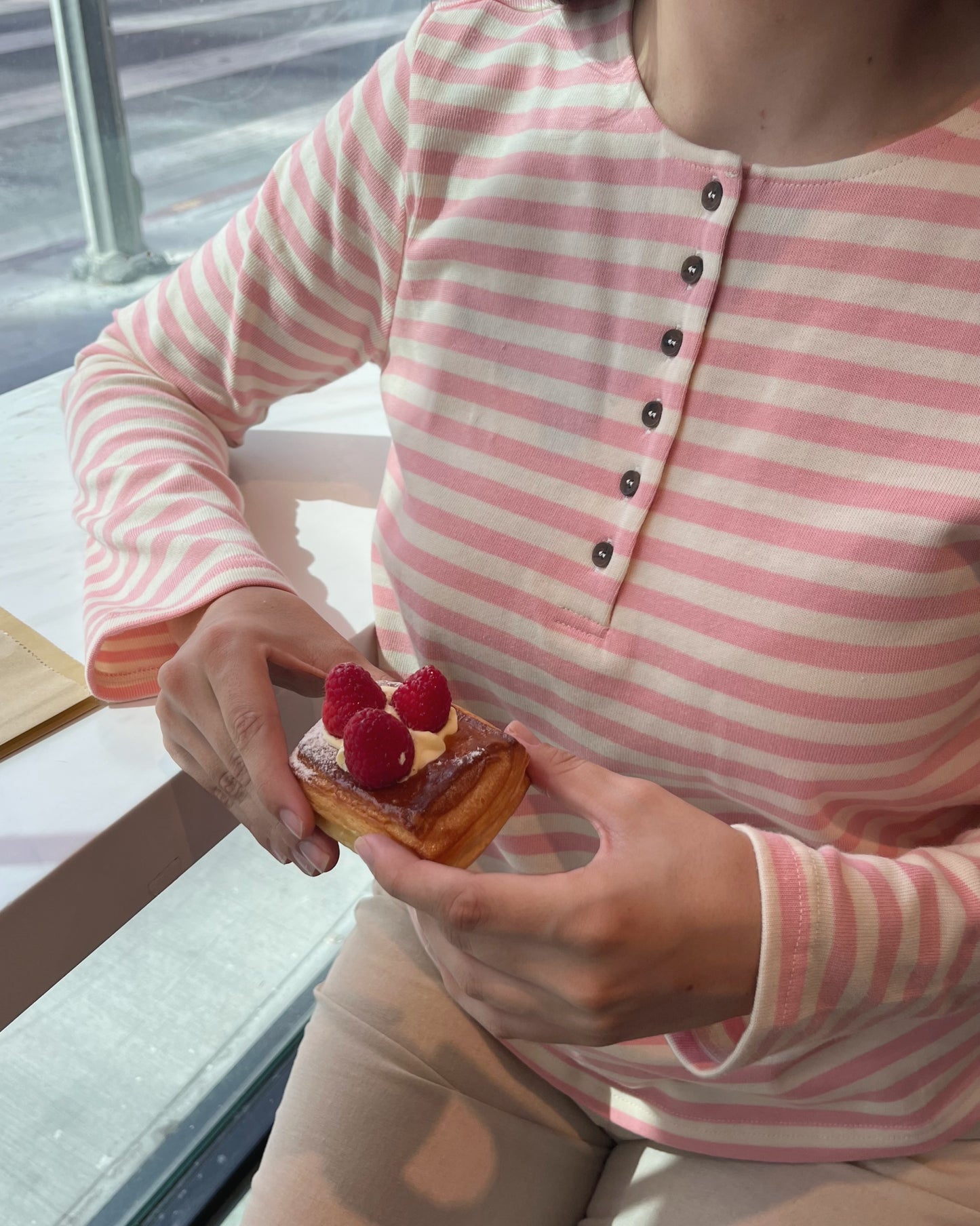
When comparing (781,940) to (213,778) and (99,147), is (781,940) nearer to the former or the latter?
(213,778)

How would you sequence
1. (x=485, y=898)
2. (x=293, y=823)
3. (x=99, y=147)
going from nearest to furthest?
(x=485, y=898) < (x=293, y=823) < (x=99, y=147)

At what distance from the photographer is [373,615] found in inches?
35.9

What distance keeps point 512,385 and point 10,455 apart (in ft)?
2.15

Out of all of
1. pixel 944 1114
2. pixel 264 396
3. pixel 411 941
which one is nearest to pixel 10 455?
pixel 264 396

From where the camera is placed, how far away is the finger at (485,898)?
0.55m

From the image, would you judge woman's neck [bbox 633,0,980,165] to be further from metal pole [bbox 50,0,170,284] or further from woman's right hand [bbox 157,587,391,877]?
metal pole [bbox 50,0,170,284]

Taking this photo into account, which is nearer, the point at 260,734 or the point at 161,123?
the point at 260,734

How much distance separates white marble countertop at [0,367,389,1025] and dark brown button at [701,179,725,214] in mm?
430

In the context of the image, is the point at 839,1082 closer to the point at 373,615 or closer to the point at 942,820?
the point at 942,820

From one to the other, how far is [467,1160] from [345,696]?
0.43 metres

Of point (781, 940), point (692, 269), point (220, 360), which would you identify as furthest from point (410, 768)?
point (220, 360)

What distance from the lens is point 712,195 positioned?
658 millimetres

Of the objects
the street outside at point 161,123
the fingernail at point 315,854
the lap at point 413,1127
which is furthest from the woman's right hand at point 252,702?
the street outside at point 161,123

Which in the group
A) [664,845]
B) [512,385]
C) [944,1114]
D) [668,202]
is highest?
[668,202]
